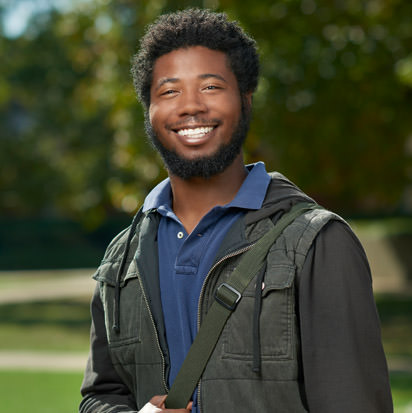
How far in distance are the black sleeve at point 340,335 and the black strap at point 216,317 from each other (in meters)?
0.13

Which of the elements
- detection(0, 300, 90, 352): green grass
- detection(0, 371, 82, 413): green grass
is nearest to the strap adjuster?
detection(0, 371, 82, 413): green grass

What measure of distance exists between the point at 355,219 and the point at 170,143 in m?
31.3

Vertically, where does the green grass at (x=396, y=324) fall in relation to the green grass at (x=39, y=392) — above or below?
below

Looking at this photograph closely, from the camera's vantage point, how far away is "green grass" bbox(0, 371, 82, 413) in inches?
317

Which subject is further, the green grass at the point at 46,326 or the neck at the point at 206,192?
the green grass at the point at 46,326

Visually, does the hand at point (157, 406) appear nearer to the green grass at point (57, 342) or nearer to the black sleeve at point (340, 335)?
the black sleeve at point (340, 335)

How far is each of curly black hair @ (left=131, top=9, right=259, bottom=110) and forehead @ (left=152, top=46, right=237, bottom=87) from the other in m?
0.02

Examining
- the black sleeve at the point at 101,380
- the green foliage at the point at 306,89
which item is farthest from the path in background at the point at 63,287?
the black sleeve at the point at 101,380

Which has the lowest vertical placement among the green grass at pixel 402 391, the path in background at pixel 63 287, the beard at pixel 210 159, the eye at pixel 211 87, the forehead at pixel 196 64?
the path in background at pixel 63 287

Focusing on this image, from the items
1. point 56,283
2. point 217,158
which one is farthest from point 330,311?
point 56,283

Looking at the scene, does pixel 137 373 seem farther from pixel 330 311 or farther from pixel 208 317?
pixel 330 311

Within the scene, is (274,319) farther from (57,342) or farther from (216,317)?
(57,342)

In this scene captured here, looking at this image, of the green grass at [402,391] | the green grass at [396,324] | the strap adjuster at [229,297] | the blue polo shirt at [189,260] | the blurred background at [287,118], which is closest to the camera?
the strap adjuster at [229,297]

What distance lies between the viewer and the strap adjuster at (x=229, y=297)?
1998 millimetres
